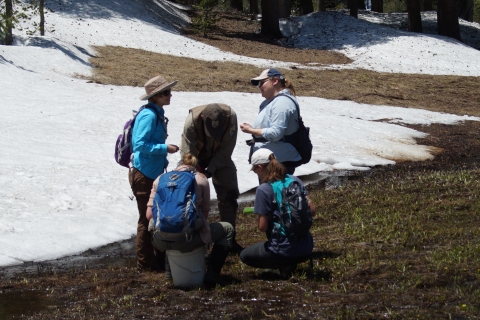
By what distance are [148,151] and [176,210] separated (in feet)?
3.27

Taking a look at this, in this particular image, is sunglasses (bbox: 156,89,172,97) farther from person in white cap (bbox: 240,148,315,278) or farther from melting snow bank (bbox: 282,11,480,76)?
melting snow bank (bbox: 282,11,480,76)

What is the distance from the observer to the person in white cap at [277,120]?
711 centimetres

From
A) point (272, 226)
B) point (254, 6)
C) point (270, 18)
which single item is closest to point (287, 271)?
point (272, 226)

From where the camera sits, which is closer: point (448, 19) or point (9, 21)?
point (9, 21)

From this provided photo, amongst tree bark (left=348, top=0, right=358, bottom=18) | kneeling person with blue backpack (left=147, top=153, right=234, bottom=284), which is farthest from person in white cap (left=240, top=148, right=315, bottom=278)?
tree bark (left=348, top=0, right=358, bottom=18)

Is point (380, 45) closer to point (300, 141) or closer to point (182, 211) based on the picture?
point (300, 141)

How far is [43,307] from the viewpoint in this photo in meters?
6.06

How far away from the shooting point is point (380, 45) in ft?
103

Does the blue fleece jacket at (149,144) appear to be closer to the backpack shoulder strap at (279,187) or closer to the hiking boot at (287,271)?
the backpack shoulder strap at (279,187)

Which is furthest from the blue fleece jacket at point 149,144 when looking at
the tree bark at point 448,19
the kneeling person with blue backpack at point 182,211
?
the tree bark at point 448,19

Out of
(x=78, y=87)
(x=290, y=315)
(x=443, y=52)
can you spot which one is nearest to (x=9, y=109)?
(x=78, y=87)

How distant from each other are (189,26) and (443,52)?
476 inches

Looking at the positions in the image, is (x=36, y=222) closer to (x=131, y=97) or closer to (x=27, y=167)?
(x=27, y=167)

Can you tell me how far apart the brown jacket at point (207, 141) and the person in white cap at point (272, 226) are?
119 cm
